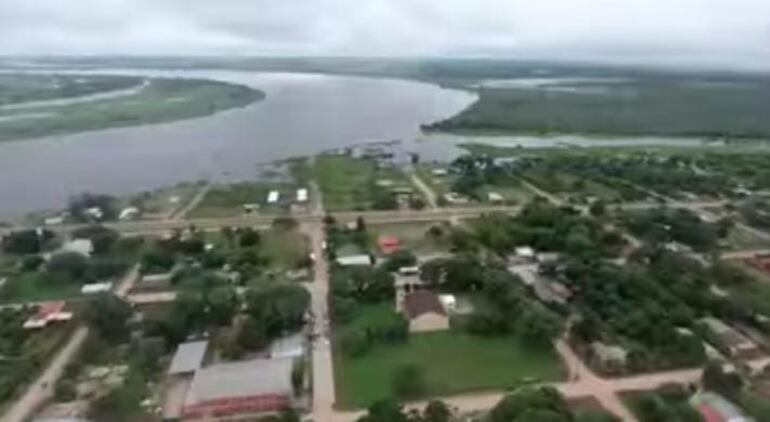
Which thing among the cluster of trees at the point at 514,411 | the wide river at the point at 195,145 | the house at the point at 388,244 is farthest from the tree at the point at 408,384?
the wide river at the point at 195,145

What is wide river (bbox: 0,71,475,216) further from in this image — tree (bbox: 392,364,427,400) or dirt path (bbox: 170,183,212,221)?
tree (bbox: 392,364,427,400)

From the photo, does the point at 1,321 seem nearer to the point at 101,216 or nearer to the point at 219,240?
the point at 219,240

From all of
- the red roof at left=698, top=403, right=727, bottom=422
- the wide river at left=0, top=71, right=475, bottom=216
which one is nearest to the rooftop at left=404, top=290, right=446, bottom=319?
the red roof at left=698, top=403, right=727, bottom=422

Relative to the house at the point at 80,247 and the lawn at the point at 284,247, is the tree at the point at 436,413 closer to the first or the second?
the lawn at the point at 284,247

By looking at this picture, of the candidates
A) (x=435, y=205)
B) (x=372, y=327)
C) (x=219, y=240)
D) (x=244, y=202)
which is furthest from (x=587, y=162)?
(x=372, y=327)

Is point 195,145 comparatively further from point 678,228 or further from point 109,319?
point 678,228

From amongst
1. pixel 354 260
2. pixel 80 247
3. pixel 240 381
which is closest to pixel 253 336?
pixel 240 381
